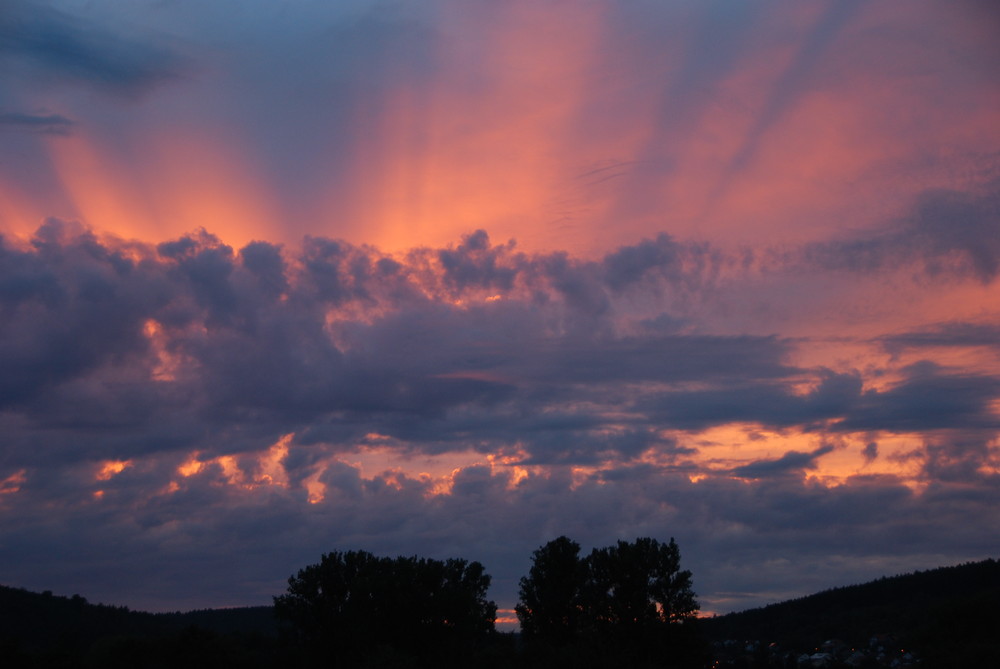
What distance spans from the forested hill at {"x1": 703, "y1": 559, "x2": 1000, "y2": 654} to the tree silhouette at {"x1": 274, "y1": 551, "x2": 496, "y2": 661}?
57307 mm

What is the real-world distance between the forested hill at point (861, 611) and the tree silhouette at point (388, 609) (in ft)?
188

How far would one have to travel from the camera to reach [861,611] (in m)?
151

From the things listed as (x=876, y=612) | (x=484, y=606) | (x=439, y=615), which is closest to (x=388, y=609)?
(x=439, y=615)

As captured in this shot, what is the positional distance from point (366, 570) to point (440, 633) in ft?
40.0

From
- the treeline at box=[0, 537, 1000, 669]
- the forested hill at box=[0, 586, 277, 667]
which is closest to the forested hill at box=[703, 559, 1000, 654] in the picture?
the treeline at box=[0, 537, 1000, 669]

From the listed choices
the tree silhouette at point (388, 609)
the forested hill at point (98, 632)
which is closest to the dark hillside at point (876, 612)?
the tree silhouette at point (388, 609)

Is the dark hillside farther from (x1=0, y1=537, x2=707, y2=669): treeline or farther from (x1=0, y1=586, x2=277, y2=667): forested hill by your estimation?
(x1=0, y1=586, x2=277, y2=667): forested hill

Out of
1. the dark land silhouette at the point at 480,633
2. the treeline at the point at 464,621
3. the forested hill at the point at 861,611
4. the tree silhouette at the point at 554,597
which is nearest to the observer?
the dark land silhouette at the point at 480,633

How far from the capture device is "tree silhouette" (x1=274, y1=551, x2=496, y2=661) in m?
75.8

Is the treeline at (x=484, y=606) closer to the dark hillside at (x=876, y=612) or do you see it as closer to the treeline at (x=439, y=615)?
the treeline at (x=439, y=615)

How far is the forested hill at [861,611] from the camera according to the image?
136 metres

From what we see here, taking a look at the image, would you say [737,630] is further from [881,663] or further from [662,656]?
[662,656]

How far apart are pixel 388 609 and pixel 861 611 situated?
346ft

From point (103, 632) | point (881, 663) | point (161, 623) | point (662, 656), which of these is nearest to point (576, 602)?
point (662, 656)
